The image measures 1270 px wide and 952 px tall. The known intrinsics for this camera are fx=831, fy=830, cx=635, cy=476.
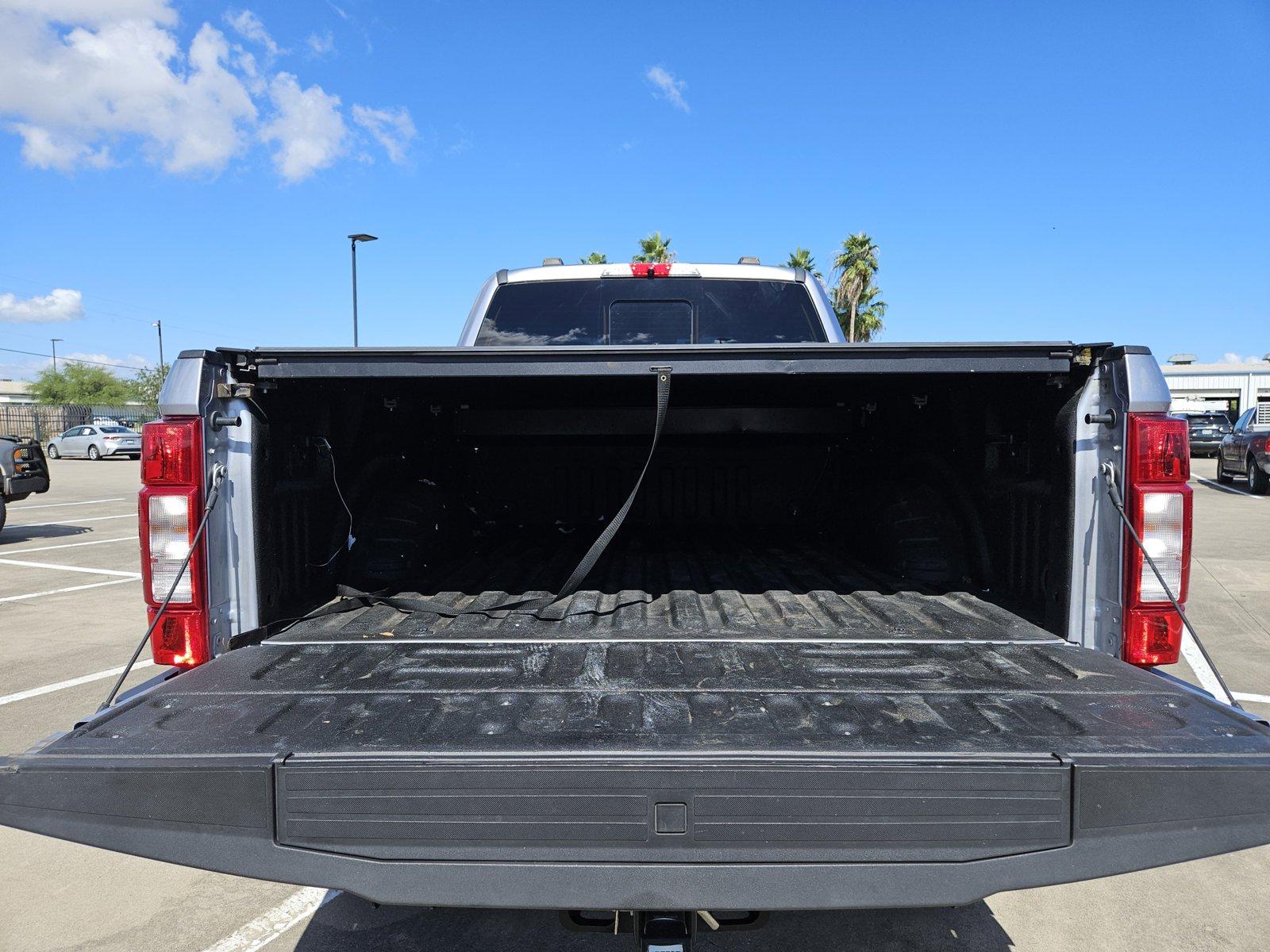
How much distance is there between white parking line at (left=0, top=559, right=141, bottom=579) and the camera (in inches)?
360

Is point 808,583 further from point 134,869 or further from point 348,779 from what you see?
point 134,869

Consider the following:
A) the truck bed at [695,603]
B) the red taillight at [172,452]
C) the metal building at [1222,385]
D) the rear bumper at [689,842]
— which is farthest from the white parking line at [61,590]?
the metal building at [1222,385]

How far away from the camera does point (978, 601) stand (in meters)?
3.05

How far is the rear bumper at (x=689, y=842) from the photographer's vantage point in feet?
5.53

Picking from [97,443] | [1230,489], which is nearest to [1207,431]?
[1230,489]

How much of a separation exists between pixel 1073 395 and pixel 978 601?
936mm

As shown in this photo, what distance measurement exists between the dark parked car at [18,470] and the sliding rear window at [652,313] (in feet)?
32.3

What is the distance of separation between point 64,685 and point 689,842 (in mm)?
5070

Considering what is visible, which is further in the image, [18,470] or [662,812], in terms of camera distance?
[18,470]

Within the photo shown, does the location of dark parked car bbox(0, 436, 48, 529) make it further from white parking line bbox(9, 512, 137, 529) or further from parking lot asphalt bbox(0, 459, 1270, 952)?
parking lot asphalt bbox(0, 459, 1270, 952)

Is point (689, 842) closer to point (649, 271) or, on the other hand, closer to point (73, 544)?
point (649, 271)

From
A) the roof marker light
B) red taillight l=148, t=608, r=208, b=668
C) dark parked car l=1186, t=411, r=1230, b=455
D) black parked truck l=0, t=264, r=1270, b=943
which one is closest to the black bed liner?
black parked truck l=0, t=264, r=1270, b=943

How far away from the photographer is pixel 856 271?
127 ft

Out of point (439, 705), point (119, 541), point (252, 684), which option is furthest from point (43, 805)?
point (119, 541)
